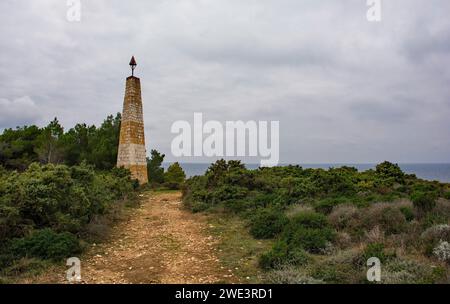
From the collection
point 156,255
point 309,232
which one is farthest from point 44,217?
point 309,232

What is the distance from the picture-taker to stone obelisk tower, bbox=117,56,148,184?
21594mm

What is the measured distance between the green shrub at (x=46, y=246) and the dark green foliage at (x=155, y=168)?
1795 centimetres

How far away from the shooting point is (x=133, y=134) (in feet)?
71.4

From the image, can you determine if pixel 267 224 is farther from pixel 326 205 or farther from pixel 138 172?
pixel 138 172

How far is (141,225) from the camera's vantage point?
36.9ft

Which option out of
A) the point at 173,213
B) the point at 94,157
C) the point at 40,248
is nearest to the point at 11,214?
the point at 40,248

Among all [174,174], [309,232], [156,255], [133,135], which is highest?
[133,135]

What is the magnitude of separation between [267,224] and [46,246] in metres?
5.59

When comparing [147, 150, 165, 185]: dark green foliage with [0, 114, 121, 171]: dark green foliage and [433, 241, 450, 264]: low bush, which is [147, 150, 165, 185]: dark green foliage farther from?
[433, 241, 450, 264]: low bush

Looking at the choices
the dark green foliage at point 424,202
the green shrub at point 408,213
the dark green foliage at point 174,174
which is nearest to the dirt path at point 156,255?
the green shrub at point 408,213

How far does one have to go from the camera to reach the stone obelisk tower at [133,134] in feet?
70.8
